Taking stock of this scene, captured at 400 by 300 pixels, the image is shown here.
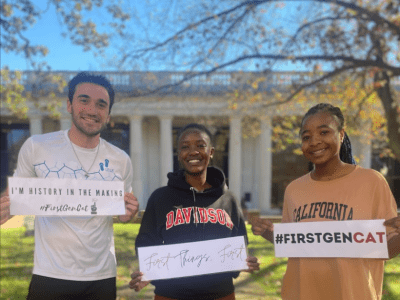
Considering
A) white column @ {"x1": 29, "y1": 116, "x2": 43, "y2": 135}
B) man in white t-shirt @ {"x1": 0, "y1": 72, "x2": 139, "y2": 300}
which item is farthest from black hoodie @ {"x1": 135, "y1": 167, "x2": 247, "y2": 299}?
white column @ {"x1": 29, "y1": 116, "x2": 43, "y2": 135}

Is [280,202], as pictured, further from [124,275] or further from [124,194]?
[124,194]

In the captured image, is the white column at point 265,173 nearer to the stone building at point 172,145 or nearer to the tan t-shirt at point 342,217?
the stone building at point 172,145

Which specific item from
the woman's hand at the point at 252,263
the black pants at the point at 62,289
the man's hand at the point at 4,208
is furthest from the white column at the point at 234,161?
the man's hand at the point at 4,208

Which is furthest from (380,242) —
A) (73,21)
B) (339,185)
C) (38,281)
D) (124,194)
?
(73,21)

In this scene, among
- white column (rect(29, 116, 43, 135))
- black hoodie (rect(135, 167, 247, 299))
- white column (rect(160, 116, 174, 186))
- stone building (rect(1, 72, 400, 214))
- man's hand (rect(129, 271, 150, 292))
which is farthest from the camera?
white column (rect(160, 116, 174, 186))

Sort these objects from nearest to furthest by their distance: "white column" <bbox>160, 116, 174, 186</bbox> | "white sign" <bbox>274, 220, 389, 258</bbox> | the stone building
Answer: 1. "white sign" <bbox>274, 220, 389, 258</bbox>
2. the stone building
3. "white column" <bbox>160, 116, 174, 186</bbox>

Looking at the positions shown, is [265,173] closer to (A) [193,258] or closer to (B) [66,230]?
(A) [193,258]

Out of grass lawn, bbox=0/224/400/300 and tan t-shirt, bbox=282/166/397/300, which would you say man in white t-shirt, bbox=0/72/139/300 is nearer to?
tan t-shirt, bbox=282/166/397/300

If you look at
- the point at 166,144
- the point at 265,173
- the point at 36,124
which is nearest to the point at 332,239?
the point at 265,173

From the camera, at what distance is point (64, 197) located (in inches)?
94.0

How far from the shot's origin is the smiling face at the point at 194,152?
2455 millimetres

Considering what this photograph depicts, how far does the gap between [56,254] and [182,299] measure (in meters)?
0.95

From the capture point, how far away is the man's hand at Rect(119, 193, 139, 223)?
8.27ft

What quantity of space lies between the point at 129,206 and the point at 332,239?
4.81 ft
